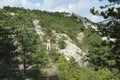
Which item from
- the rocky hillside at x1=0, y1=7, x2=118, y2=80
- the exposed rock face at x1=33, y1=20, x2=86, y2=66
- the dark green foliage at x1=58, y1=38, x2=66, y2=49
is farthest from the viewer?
the dark green foliage at x1=58, y1=38, x2=66, y2=49

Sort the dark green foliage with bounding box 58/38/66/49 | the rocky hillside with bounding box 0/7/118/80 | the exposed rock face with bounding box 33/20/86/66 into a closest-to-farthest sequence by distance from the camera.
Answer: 1. the rocky hillside with bounding box 0/7/118/80
2. the exposed rock face with bounding box 33/20/86/66
3. the dark green foliage with bounding box 58/38/66/49

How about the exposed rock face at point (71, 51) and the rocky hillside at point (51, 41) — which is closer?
the rocky hillside at point (51, 41)

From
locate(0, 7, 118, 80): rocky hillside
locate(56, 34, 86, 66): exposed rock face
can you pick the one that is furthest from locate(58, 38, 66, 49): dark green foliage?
locate(56, 34, 86, 66): exposed rock face

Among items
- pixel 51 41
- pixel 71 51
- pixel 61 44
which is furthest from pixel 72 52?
pixel 51 41

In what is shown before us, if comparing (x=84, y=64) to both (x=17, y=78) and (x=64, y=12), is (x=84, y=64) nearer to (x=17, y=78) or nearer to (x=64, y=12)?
(x=17, y=78)

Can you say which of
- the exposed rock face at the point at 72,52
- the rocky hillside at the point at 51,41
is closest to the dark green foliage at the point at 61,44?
the rocky hillside at the point at 51,41

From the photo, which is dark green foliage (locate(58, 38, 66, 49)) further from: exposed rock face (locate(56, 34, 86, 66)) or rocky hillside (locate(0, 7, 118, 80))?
exposed rock face (locate(56, 34, 86, 66))

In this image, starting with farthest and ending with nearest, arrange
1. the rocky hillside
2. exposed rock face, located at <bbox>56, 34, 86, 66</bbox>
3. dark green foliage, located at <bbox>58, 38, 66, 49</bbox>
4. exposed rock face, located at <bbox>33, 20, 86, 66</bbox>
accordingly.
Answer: dark green foliage, located at <bbox>58, 38, 66, 49</bbox> → exposed rock face, located at <bbox>56, 34, 86, 66</bbox> → exposed rock face, located at <bbox>33, 20, 86, 66</bbox> → the rocky hillside

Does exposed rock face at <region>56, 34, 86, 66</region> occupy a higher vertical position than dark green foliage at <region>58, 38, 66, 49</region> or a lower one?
lower

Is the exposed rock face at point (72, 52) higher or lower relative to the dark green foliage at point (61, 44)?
lower

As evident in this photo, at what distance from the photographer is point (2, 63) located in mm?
48312

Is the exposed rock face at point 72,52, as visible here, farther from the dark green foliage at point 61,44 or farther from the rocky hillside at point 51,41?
the dark green foliage at point 61,44

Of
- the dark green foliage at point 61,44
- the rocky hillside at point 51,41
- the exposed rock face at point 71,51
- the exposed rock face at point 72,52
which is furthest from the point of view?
the dark green foliage at point 61,44

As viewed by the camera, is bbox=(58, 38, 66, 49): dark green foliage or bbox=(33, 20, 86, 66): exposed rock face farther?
bbox=(58, 38, 66, 49): dark green foliage
